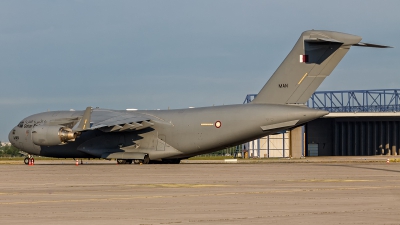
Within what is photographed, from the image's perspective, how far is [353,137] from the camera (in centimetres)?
9650

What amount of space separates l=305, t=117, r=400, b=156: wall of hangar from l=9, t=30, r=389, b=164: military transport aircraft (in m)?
48.4

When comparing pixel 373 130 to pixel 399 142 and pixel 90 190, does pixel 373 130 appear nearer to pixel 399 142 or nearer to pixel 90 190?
pixel 399 142

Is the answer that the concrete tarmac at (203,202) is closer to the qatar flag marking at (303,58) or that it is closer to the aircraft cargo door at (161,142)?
the qatar flag marking at (303,58)

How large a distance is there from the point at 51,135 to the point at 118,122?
185 inches

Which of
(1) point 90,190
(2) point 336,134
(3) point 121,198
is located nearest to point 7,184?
(1) point 90,190

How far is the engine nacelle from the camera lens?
4553cm

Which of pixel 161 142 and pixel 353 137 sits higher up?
pixel 353 137

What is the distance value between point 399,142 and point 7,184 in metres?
79.3

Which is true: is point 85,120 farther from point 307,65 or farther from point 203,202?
point 203,202

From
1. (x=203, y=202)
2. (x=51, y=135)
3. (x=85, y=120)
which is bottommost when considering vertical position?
(x=203, y=202)

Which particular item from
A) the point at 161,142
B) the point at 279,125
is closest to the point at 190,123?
the point at 161,142

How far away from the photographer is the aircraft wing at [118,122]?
4525cm

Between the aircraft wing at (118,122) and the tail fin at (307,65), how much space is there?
8991 mm

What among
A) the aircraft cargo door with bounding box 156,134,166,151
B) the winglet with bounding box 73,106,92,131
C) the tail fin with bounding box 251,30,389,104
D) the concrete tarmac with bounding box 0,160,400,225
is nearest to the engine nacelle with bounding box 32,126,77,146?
the winglet with bounding box 73,106,92,131
